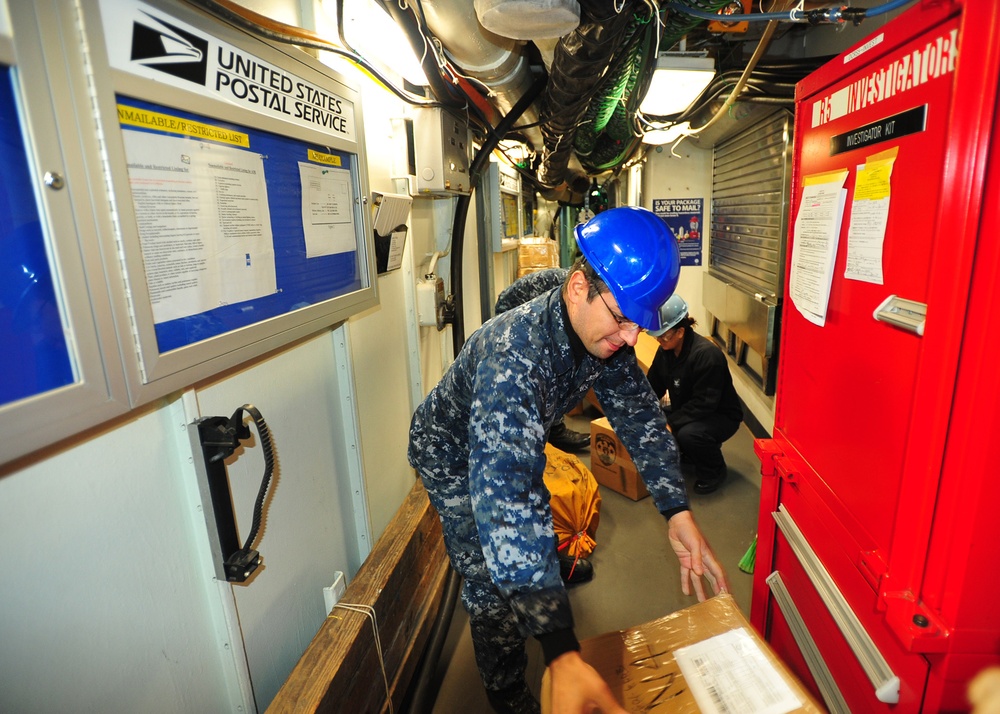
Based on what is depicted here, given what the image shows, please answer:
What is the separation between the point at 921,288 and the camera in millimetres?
985

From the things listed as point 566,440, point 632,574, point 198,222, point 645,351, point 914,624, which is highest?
point 198,222

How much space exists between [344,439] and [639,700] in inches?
47.9

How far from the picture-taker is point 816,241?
1384mm

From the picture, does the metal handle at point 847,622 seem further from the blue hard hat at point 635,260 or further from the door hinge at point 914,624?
the blue hard hat at point 635,260

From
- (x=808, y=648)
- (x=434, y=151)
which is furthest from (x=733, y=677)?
(x=434, y=151)

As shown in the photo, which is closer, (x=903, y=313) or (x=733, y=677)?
(x=903, y=313)

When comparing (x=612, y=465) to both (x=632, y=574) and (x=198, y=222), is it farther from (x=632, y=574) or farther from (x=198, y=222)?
(x=198, y=222)

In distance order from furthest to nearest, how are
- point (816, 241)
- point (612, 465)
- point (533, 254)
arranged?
point (533, 254)
point (612, 465)
point (816, 241)

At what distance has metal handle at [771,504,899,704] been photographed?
109cm

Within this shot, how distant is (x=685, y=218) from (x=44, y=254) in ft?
18.5

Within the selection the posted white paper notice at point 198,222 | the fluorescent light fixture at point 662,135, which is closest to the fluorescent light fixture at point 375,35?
the posted white paper notice at point 198,222

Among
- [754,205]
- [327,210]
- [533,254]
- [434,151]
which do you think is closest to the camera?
[327,210]

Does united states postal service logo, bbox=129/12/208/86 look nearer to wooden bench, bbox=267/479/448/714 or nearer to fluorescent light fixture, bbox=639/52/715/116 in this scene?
wooden bench, bbox=267/479/448/714

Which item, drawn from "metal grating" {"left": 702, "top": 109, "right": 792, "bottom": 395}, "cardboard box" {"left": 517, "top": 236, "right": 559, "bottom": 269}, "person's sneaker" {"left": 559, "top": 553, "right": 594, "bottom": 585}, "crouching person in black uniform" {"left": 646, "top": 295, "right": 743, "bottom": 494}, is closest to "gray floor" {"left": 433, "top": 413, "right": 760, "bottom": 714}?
"person's sneaker" {"left": 559, "top": 553, "right": 594, "bottom": 585}
